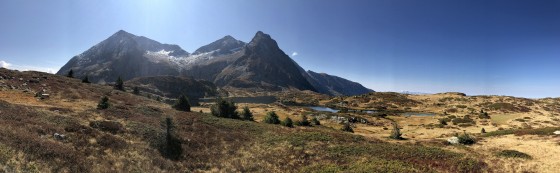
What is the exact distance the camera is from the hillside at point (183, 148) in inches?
893

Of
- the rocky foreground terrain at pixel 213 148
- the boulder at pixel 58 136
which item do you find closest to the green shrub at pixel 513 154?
the rocky foreground terrain at pixel 213 148

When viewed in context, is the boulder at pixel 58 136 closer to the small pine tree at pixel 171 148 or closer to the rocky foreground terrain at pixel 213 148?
the rocky foreground terrain at pixel 213 148

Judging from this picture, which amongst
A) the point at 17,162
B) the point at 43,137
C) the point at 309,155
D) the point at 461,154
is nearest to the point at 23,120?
the point at 43,137

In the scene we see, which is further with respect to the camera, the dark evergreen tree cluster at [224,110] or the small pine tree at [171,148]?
the dark evergreen tree cluster at [224,110]

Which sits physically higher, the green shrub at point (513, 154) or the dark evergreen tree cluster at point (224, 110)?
the dark evergreen tree cluster at point (224, 110)

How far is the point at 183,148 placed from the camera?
32.0 meters

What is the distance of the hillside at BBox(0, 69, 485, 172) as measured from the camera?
2267cm

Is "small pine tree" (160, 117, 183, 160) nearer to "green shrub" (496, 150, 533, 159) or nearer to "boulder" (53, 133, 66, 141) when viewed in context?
"boulder" (53, 133, 66, 141)

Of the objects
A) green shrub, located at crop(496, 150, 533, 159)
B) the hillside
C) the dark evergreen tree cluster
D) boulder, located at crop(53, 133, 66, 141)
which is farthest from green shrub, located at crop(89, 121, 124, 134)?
green shrub, located at crop(496, 150, 533, 159)

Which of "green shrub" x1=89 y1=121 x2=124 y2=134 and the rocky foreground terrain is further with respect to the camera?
"green shrub" x1=89 y1=121 x2=124 y2=134

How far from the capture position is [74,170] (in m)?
21.1

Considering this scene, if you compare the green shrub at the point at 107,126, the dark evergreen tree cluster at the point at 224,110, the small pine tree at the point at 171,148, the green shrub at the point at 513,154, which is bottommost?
the small pine tree at the point at 171,148

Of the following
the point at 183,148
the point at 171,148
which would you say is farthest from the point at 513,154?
the point at 171,148

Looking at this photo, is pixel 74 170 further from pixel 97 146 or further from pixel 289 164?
pixel 289 164
